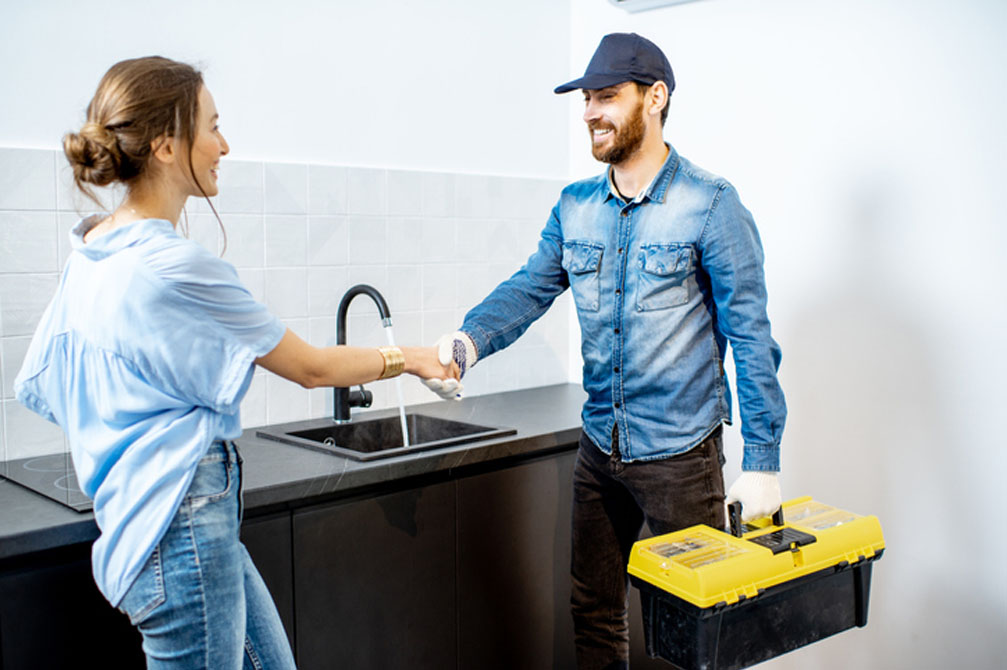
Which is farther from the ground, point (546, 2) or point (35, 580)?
point (546, 2)

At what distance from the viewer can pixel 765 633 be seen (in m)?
1.62

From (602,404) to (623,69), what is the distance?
708 millimetres

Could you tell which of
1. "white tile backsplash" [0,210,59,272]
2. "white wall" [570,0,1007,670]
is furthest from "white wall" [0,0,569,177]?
"white wall" [570,0,1007,670]

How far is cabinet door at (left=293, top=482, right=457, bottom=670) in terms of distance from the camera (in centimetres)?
180

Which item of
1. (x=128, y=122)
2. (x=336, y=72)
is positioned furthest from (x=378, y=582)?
(x=336, y=72)

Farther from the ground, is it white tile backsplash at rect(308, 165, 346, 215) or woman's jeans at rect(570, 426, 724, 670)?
white tile backsplash at rect(308, 165, 346, 215)

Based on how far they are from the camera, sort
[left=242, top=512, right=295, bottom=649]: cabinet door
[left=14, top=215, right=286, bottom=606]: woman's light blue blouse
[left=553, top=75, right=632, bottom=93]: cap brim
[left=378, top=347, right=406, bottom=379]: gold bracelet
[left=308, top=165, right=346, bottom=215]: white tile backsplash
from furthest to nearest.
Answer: [left=308, top=165, right=346, bottom=215]: white tile backsplash
[left=553, top=75, right=632, bottom=93]: cap brim
[left=242, top=512, right=295, bottom=649]: cabinet door
[left=378, top=347, right=406, bottom=379]: gold bracelet
[left=14, top=215, right=286, bottom=606]: woman's light blue blouse

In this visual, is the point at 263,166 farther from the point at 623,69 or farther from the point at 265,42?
the point at 623,69

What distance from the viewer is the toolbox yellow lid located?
4.93ft

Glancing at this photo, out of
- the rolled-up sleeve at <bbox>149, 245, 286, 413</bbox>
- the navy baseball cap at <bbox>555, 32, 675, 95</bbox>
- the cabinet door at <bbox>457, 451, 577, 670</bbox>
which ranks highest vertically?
the navy baseball cap at <bbox>555, 32, 675, 95</bbox>

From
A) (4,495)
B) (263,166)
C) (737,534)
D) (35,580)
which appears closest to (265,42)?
(263,166)

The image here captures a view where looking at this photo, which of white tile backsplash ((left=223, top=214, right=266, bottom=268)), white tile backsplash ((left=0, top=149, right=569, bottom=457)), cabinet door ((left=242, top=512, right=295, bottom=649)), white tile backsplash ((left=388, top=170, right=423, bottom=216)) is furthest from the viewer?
white tile backsplash ((left=388, top=170, right=423, bottom=216))

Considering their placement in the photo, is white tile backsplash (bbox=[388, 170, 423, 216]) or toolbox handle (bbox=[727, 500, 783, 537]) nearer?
toolbox handle (bbox=[727, 500, 783, 537])

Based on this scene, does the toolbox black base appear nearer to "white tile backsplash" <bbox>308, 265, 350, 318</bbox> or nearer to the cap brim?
the cap brim
